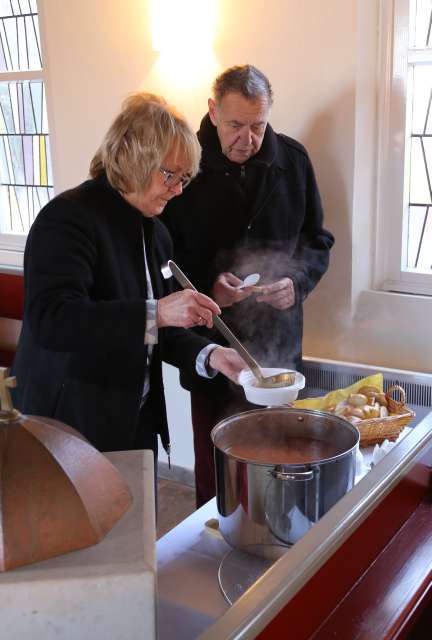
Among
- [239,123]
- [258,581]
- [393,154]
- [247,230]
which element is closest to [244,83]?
[239,123]

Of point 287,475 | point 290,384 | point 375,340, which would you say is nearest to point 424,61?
point 375,340

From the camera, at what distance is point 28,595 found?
750 millimetres

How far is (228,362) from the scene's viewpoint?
66.8 inches

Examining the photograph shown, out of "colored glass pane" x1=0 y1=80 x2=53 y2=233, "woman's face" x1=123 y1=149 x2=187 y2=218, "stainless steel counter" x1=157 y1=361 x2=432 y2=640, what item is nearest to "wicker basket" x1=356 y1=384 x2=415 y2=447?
"stainless steel counter" x1=157 y1=361 x2=432 y2=640

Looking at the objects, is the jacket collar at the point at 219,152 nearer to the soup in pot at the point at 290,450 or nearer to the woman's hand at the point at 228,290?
the woman's hand at the point at 228,290

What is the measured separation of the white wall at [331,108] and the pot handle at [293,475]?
1.84 meters

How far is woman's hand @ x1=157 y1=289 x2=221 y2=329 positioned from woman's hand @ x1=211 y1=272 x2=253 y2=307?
75 cm

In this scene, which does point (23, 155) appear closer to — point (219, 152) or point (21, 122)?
point (21, 122)

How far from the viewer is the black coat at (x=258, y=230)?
2418 millimetres

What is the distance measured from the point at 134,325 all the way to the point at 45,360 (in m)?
0.31

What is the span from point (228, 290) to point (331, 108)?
0.95 meters

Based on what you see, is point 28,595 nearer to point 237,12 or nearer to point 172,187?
point 172,187

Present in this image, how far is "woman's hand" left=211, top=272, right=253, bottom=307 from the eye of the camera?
7.61 ft

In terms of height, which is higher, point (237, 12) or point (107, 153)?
point (237, 12)
